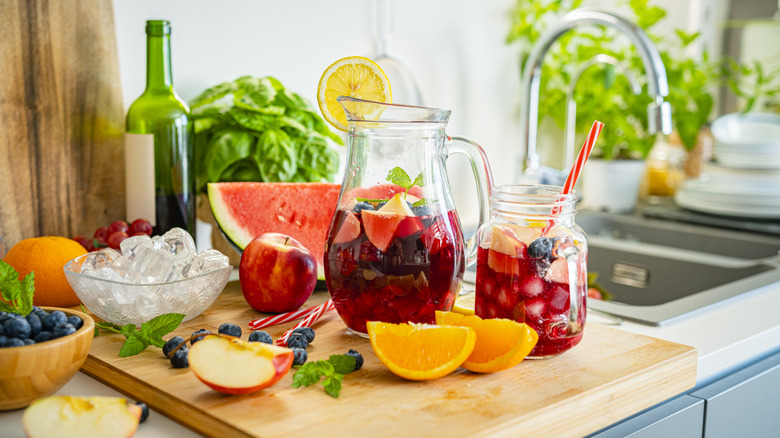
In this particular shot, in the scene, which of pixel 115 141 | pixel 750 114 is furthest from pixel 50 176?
pixel 750 114

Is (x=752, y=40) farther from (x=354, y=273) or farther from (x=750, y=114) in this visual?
(x=354, y=273)

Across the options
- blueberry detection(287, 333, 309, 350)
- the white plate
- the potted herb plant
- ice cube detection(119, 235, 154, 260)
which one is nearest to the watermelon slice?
ice cube detection(119, 235, 154, 260)

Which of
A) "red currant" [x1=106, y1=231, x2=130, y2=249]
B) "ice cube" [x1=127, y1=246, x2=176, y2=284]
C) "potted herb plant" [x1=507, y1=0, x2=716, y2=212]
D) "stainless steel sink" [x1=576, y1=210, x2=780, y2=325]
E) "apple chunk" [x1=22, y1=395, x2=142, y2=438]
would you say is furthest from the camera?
"potted herb plant" [x1=507, y1=0, x2=716, y2=212]

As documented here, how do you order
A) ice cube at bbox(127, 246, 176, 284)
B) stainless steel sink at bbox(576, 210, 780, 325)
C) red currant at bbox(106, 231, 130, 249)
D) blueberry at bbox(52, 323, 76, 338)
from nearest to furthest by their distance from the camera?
blueberry at bbox(52, 323, 76, 338) → ice cube at bbox(127, 246, 176, 284) → red currant at bbox(106, 231, 130, 249) → stainless steel sink at bbox(576, 210, 780, 325)

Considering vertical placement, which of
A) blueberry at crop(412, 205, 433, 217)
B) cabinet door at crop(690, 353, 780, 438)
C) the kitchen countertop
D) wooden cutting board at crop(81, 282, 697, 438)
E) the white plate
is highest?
blueberry at crop(412, 205, 433, 217)

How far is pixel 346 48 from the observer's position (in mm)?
1830

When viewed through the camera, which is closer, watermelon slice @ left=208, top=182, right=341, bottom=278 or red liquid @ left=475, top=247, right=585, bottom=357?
red liquid @ left=475, top=247, right=585, bottom=357

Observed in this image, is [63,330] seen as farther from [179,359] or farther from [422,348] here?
[422,348]

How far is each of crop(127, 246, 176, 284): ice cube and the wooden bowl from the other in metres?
0.22

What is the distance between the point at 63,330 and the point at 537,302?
562mm

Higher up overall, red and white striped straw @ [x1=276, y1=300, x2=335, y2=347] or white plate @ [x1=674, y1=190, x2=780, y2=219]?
white plate @ [x1=674, y1=190, x2=780, y2=219]

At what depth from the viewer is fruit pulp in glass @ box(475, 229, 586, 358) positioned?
3.15 feet

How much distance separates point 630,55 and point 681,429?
5.20 ft

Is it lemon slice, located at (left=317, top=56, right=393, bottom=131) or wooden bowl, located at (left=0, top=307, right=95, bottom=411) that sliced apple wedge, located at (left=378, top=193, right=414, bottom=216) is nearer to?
lemon slice, located at (left=317, top=56, right=393, bottom=131)
